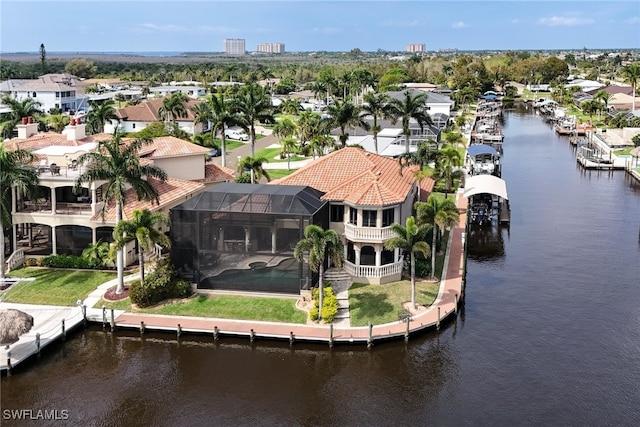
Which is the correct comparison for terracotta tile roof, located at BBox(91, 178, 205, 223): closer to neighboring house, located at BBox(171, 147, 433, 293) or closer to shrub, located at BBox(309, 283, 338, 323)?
neighboring house, located at BBox(171, 147, 433, 293)

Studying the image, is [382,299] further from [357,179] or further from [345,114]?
[345,114]

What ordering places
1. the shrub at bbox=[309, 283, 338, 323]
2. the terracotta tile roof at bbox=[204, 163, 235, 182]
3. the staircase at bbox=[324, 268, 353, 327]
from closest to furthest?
1. the shrub at bbox=[309, 283, 338, 323]
2. the staircase at bbox=[324, 268, 353, 327]
3. the terracotta tile roof at bbox=[204, 163, 235, 182]

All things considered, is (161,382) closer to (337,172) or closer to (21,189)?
(21,189)

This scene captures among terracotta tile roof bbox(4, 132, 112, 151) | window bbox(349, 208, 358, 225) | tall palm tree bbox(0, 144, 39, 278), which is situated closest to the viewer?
tall palm tree bbox(0, 144, 39, 278)

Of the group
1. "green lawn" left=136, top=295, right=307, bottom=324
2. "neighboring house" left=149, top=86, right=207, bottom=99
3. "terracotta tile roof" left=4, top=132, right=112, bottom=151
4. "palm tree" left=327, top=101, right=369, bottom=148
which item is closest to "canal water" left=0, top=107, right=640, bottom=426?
"green lawn" left=136, top=295, right=307, bottom=324

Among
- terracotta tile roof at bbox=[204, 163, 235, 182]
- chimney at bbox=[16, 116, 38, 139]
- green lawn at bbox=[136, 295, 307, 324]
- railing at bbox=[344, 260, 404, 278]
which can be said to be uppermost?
chimney at bbox=[16, 116, 38, 139]

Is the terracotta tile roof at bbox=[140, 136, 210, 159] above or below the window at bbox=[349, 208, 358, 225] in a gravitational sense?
above

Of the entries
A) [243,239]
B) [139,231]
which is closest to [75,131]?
[139,231]

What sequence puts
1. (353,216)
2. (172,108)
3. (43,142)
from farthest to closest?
(172,108) < (43,142) < (353,216)
